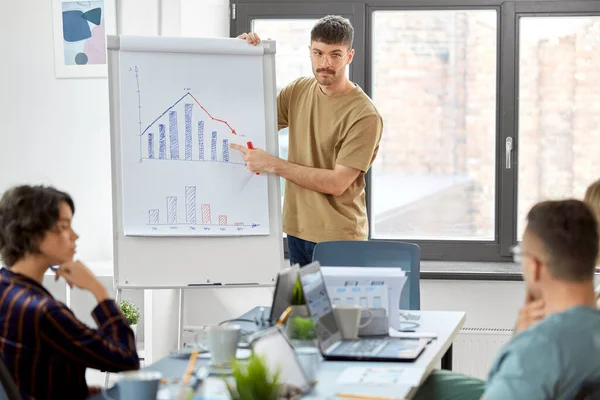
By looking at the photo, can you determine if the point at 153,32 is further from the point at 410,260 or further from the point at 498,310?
the point at 498,310

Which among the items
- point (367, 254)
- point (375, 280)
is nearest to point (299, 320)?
point (375, 280)

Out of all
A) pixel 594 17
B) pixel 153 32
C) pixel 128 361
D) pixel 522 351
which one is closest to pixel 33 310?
pixel 128 361

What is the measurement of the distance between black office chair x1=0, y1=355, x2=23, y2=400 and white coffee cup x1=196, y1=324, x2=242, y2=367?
473 millimetres

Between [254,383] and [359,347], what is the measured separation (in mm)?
834

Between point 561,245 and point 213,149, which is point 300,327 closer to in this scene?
point 561,245

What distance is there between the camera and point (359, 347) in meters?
2.38

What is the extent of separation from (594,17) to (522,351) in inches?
124

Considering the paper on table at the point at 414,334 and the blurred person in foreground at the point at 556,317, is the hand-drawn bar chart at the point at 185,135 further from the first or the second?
→ the blurred person in foreground at the point at 556,317

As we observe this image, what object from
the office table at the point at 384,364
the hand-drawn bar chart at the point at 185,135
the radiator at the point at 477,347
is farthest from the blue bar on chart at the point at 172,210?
the radiator at the point at 477,347

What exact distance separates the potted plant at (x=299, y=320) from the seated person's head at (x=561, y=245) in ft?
2.18

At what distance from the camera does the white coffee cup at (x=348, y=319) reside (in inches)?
97.9

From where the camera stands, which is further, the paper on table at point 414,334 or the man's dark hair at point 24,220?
the paper on table at point 414,334

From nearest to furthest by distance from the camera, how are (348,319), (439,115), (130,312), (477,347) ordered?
(348,319), (130,312), (477,347), (439,115)

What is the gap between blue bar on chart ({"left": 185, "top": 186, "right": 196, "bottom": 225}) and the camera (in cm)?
346
